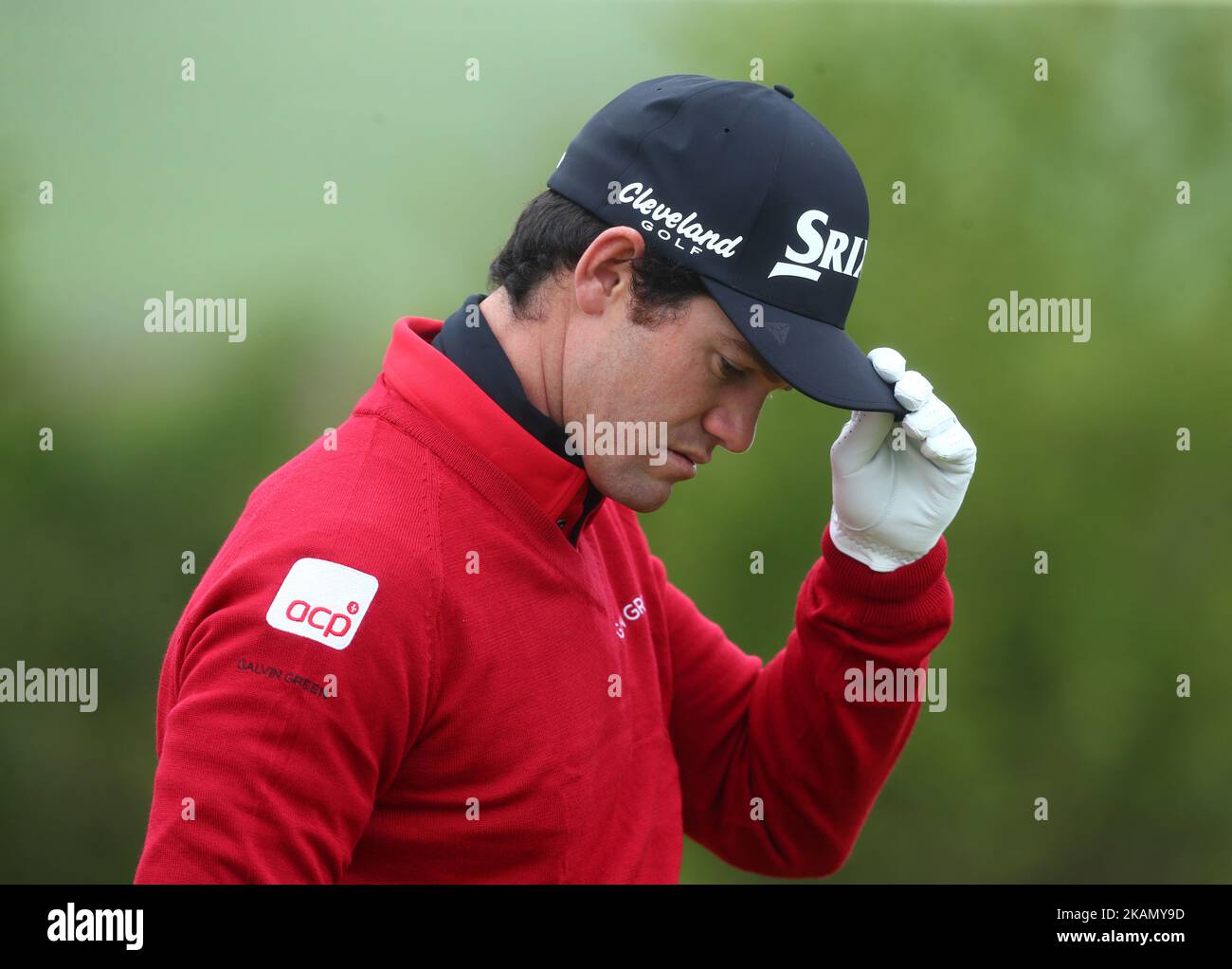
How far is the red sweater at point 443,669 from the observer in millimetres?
1017

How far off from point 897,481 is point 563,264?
19.1 inches

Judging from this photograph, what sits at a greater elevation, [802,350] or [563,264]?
[563,264]

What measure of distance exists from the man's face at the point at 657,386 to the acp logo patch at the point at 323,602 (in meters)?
0.31

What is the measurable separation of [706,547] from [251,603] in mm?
2464

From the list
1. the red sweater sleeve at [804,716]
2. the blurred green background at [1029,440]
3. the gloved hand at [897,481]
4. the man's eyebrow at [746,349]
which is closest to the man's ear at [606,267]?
the man's eyebrow at [746,349]

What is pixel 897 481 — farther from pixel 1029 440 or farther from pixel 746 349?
pixel 1029 440

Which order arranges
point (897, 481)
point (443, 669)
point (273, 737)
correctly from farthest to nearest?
1. point (897, 481)
2. point (443, 669)
3. point (273, 737)

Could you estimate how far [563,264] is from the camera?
1.31m

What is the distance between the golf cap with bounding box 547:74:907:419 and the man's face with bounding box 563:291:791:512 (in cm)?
4

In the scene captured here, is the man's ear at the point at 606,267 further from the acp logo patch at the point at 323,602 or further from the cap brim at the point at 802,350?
the acp logo patch at the point at 323,602

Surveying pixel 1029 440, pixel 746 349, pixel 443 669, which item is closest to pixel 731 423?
pixel 746 349

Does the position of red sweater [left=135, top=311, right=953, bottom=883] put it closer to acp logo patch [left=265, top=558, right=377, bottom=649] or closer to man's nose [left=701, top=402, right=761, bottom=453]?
acp logo patch [left=265, top=558, right=377, bottom=649]

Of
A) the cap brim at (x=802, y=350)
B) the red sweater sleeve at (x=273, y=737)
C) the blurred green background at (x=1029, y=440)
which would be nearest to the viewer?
the red sweater sleeve at (x=273, y=737)

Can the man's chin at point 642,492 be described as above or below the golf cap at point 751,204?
below
